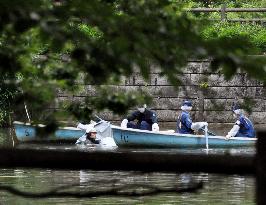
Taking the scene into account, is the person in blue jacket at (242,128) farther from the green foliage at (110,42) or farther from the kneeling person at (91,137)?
the green foliage at (110,42)

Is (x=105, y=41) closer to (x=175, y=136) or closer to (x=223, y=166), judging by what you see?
(x=223, y=166)

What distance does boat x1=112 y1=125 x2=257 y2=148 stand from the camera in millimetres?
18469

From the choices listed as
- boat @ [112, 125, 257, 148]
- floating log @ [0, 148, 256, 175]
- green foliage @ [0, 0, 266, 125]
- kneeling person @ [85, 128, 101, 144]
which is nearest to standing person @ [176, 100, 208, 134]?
boat @ [112, 125, 257, 148]

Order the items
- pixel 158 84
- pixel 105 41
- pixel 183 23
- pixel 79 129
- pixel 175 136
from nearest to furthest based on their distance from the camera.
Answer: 1. pixel 105 41
2. pixel 183 23
3. pixel 175 136
4. pixel 79 129
5. pixel 158 84

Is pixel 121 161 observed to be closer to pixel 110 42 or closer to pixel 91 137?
pixel 110 42

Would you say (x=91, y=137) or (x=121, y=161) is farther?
(x=91, y=137)

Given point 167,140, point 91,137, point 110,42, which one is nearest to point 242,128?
point 167,140

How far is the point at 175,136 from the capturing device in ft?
61.4

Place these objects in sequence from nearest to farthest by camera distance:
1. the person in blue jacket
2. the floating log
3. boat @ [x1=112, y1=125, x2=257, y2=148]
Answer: the floating log, boat @ [x1=112, y1=125, x2=257, y2=148], the person in blue jacket

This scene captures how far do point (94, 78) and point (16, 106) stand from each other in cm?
48

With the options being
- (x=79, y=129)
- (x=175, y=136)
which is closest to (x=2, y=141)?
(x=79, y=129)

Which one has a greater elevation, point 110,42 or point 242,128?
point 110,42

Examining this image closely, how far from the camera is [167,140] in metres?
18.8

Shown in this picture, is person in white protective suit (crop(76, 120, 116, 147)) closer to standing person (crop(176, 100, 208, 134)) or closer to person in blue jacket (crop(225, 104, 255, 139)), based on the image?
standing person (crop(176, 100, 208, 134))
